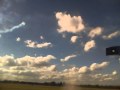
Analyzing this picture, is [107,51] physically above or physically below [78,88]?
above

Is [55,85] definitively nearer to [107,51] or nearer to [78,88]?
[78,88]

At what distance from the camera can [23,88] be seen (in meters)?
10.6

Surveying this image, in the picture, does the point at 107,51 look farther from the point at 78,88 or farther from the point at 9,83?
the point at 9,83

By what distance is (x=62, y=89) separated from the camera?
33.9 ft

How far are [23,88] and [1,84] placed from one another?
81 cm

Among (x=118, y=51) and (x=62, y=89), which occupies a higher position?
(x=118, y=51)

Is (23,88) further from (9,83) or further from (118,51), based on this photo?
(118,51)

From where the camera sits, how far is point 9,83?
1073 centimetres

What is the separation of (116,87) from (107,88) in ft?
1.03

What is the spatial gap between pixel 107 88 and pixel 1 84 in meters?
3.69

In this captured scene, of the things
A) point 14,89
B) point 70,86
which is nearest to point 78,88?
point 70,86

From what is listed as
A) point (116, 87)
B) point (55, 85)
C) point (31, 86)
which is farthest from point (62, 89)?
point (116, 87)

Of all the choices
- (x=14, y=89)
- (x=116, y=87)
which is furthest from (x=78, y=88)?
(x=14, y=89)

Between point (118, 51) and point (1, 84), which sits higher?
point (118, 51)
